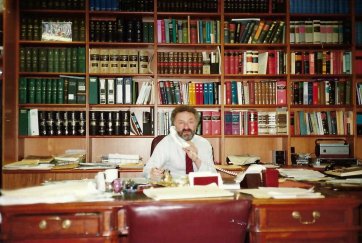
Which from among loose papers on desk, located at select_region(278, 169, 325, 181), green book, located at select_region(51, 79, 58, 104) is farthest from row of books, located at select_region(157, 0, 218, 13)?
loose papers on desk, located at select_region(278, 169, 325, 181)

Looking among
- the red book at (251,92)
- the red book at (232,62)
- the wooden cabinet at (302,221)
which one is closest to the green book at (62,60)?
the red book at (232,62)

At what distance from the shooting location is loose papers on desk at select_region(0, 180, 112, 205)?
1188 mm

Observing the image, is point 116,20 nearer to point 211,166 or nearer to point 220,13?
point 220,13

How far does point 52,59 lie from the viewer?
3.48 metres

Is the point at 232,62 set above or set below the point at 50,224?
above

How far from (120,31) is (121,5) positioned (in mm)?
269

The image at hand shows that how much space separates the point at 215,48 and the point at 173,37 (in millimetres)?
491

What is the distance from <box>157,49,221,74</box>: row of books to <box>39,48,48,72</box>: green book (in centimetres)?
116

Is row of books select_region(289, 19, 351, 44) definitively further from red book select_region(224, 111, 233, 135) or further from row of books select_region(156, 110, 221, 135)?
row of books select_region(156, 110, 221, 135)

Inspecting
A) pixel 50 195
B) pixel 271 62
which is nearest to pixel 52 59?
pixel 271 62

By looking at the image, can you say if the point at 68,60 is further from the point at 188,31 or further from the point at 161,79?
the point at 188,31

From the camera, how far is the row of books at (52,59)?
3445mm

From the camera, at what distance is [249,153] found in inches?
154

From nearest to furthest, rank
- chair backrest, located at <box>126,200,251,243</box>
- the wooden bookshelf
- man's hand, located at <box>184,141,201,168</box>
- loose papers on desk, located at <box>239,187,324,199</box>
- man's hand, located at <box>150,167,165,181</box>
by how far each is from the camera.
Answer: chair backrest, located at <box>126,200,251,243</box>
loose papers on desk, located at <box>239,187,324,199</box>
man's hand, located at <box>150,167,165,181</box>
man's hand, located at <box>184,141,201,168</box>
the wooden bookshelf
